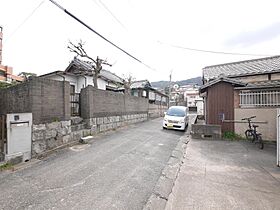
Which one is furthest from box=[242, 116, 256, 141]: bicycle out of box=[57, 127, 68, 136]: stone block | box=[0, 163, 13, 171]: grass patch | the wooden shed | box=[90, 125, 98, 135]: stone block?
box=[0, 163, 13, 171]: grass patch

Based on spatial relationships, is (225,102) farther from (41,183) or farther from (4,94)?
(4,94)

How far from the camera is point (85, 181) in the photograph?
164 inches

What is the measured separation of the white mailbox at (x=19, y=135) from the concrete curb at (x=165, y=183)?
425 cm

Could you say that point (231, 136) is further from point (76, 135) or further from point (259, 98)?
point (76, 135)

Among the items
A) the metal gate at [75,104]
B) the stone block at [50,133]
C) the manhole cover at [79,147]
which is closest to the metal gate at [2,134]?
the stone block at [50,133]

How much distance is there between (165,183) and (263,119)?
8.00 m

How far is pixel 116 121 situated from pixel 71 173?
7.64 metres

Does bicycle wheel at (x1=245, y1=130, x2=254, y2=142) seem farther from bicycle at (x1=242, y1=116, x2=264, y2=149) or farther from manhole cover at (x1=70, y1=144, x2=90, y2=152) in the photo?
manhole cover at (x1=70, y1=144, x2=90, y2=152)

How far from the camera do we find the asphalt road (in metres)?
3.30

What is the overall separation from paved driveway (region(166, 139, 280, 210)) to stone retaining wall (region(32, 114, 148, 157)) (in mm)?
4719

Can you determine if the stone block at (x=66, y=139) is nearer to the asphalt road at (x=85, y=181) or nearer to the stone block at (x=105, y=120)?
the asphalt road at (x=85, y=181)

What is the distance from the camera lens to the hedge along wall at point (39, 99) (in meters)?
5.95


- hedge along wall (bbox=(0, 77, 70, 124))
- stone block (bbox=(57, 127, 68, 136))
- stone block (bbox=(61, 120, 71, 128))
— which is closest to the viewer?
hedge along wall (bbox=(0, 77, 70, 124))

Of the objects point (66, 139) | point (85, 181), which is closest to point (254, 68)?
point (66, 139)
